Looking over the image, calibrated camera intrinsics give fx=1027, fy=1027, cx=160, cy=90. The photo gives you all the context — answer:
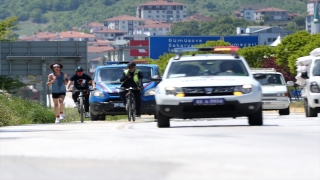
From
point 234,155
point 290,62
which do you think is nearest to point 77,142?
point 234,155

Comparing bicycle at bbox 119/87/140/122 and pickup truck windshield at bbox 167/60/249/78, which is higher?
pickup truck windshield at bbox 167/60/249/78

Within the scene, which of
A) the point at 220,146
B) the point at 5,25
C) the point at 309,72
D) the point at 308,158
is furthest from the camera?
→ the point at 5,25

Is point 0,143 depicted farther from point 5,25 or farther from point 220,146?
point 5,25

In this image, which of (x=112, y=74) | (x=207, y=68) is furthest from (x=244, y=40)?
(x=207, y=68)

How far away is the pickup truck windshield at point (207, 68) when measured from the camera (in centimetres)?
1742

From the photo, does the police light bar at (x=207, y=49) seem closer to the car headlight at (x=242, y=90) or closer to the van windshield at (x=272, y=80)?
the car headlight at (x=242, y=90)

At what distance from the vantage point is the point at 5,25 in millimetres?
43125

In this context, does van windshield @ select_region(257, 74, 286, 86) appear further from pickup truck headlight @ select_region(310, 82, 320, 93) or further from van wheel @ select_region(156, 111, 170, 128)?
van wheel @ select_region(156, 111, 170, 128)

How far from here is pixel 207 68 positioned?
1758 centimetres

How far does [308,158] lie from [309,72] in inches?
550

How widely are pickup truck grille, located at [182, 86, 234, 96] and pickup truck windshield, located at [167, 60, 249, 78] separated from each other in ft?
3.35

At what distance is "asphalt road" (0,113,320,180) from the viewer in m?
9.11

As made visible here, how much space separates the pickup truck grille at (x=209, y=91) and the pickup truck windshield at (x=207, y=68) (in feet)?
3.35

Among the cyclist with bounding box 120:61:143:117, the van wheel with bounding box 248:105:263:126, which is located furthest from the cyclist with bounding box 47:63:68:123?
the van wheel with bounding box 248:105:263:126
